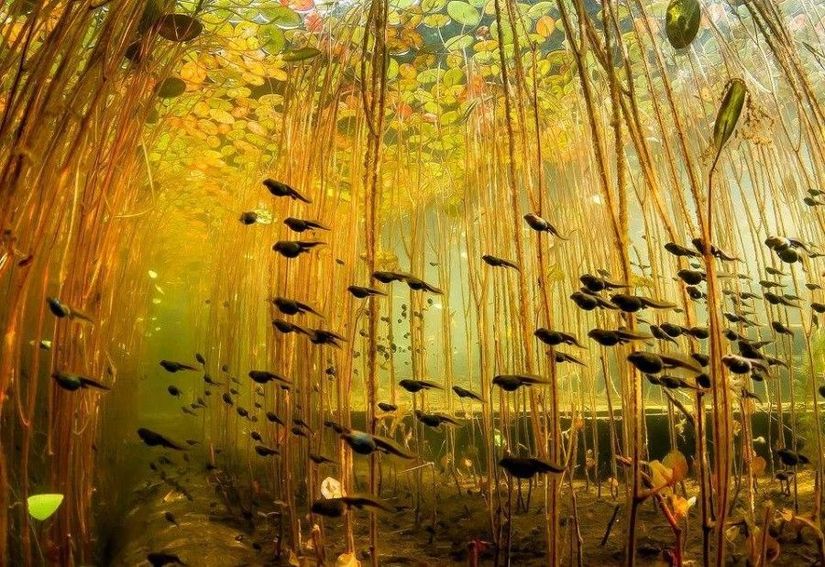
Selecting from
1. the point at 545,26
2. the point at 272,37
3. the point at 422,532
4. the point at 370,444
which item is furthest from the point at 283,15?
the point at 422,532

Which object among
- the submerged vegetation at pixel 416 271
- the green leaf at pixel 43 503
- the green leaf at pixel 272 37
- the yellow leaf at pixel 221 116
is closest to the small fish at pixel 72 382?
the submerged vegetation at pixel 416 271

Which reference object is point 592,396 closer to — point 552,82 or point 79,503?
point 79,503

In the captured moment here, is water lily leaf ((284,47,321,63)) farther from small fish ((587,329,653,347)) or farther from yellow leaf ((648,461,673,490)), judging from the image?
yellow leaf ((648,461,673,490))

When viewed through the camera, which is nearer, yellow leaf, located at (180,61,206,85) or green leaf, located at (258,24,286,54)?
green leaf, located at (258,24,286,54)

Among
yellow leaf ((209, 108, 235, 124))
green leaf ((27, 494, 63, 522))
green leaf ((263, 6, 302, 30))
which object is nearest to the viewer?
green leaf ((27, 494, 63, 522))

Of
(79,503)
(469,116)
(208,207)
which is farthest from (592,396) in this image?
(208,207)

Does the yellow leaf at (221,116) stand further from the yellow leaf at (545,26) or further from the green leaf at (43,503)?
the green leaf at (43,503)

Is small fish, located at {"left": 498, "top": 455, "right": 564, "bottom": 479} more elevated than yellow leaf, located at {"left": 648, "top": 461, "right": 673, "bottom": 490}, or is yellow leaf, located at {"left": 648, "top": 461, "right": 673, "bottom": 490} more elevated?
small fish, located at {"left": 498, "top": 455, "right": 564, "bottom": 479}

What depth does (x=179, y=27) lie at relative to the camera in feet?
6.52

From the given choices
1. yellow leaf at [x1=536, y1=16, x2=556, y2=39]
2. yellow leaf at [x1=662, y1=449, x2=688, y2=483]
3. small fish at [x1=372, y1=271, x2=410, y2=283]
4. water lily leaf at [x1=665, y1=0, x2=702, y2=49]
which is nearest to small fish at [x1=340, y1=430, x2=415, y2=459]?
small fish at [x1=372, y1=271, x2=410, y2=283]

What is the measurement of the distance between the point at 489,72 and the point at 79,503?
3.73 metres

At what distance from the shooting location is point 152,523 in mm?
2965

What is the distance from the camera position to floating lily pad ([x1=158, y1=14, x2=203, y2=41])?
1.93m

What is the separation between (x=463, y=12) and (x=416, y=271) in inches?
74.8
